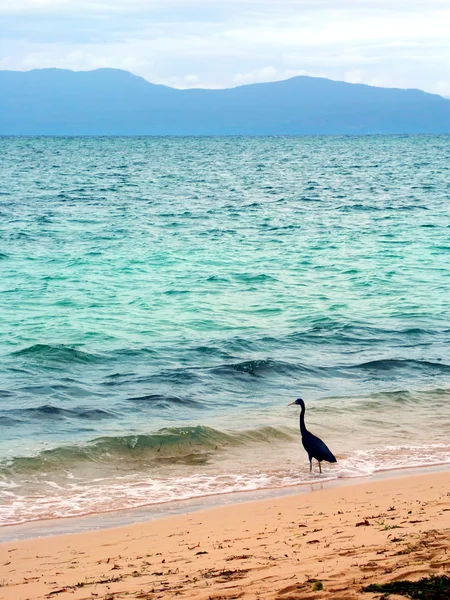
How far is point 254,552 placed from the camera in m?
6.75

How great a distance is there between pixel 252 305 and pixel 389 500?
1134 cm

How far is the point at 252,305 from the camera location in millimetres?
19688

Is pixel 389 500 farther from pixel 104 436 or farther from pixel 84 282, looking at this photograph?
pixel 84 282

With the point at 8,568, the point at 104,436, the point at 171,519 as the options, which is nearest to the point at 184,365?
the point at 104,436

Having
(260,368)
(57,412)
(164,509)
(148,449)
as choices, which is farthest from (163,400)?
(164,509)

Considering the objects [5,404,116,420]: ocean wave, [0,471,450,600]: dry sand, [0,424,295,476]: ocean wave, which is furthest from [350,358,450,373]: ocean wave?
[0,471,450,600]: dry sand

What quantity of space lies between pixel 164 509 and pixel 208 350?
6946mm

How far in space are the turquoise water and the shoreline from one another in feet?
0.79

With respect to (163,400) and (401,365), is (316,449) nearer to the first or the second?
(163,400)

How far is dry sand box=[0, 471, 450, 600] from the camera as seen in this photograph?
581cm

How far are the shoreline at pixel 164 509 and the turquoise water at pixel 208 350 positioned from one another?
24 cm

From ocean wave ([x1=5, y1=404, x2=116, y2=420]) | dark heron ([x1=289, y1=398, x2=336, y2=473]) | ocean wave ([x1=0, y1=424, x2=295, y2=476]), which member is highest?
dark heron ([x1=289, y1=398, x2=336, y2=473])

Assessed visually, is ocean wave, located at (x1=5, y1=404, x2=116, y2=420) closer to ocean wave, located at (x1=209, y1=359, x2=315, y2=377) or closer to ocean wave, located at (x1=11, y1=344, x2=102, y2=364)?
ocean wave, located at (x1=11, y1=344, x2=102, y2=364)

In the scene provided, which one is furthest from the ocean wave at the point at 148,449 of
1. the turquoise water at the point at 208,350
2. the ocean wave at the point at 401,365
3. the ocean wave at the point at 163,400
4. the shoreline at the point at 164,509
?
the ocean wave at the point at 401,365
